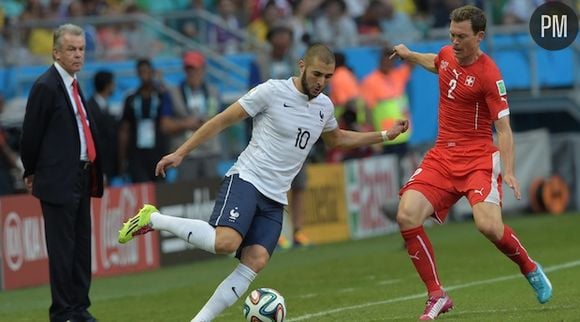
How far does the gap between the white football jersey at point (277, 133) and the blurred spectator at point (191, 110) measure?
27.3 ft

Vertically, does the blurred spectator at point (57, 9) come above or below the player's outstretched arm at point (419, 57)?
above

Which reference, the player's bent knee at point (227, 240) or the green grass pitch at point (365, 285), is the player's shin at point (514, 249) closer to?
the green grass pitch at point (365, 285)

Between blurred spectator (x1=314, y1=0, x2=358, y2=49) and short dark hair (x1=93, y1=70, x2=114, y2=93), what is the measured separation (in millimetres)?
6118

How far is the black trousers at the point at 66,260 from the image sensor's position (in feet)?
37.9

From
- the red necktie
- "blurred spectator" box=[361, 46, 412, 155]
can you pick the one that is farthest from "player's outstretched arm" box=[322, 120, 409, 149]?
"blurred spectator" box=[361, 46, 412, 155]

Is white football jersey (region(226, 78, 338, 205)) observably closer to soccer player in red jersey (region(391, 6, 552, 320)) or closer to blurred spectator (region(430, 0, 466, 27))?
soccer player in red jersey (region(391, 6, 552, 320))

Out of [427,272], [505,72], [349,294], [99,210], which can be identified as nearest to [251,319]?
[427,272]

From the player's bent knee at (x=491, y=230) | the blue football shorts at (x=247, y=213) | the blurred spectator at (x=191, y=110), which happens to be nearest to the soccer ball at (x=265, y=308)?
the blue football shorts at (x=247, y=213)

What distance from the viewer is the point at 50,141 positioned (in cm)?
1158

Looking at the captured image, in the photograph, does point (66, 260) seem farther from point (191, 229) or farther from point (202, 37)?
point (202, 37)

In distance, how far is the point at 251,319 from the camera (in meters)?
10.6

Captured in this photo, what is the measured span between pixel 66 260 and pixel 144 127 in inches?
301

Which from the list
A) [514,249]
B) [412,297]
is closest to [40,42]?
[412,297]

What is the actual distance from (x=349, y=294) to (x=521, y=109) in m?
11.3
